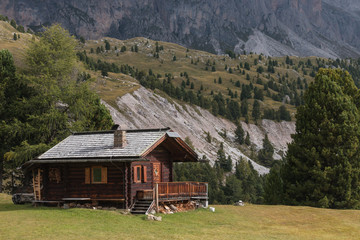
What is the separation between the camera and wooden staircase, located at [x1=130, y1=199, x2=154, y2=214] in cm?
2905

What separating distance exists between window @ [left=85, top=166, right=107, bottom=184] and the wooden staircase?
2.85 m

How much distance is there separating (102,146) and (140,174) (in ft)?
11.4

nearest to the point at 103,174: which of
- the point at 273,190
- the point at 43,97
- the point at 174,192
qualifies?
the point at 174,192

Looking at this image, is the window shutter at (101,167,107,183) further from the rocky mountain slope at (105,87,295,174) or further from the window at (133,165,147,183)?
the rocky mountain slope at (105,87,295,174)

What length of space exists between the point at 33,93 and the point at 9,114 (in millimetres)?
3165

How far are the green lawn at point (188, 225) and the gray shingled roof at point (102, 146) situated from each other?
402cm

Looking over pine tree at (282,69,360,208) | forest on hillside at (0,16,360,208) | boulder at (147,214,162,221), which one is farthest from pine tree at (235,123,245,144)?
boulder at (147,214,162,221)

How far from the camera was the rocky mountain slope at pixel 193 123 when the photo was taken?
102m

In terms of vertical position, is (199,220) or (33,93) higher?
(33,93)

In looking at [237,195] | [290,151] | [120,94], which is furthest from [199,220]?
[120,94]

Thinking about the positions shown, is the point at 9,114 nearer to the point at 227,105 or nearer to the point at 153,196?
the point at 153,196

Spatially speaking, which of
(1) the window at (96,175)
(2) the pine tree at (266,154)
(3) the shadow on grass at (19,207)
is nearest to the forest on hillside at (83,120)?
(3) the shadow on grass at (19,207)

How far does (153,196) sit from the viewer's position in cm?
3019

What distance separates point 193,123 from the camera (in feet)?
431
